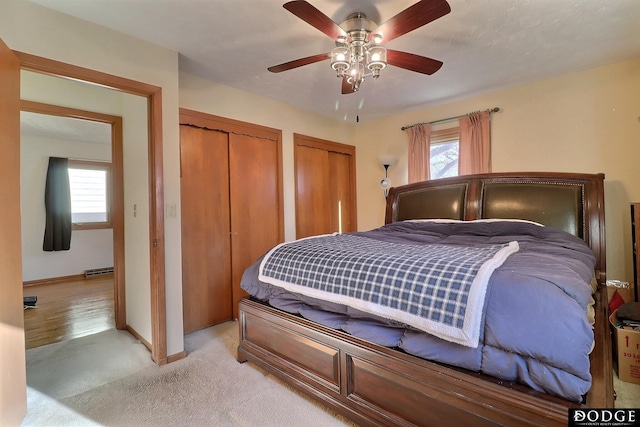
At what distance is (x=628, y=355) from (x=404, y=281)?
1823 millimetres

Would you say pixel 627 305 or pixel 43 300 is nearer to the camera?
pixel 627 305

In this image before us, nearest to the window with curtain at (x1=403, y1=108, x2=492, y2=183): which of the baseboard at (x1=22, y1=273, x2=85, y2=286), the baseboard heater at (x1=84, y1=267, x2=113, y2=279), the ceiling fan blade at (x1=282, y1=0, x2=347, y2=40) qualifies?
the ceiling fan blade at (x1=282, y1=0, x2=347, y2=40)

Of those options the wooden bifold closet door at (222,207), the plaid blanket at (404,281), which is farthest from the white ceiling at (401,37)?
the plaid blanket at (404,281)

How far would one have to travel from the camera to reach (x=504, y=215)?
295cm

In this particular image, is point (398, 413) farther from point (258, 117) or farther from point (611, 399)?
point (258, 117)

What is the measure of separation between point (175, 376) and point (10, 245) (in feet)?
4.20

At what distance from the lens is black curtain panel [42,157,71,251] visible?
15.8ft

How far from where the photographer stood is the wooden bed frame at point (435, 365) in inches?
42.1

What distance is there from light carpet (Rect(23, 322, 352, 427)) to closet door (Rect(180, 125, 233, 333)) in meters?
Answer: 0.50

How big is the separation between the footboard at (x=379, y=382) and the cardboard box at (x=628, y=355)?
153 cm

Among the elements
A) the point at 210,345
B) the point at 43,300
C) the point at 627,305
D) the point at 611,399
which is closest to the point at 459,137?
the point at 627,305

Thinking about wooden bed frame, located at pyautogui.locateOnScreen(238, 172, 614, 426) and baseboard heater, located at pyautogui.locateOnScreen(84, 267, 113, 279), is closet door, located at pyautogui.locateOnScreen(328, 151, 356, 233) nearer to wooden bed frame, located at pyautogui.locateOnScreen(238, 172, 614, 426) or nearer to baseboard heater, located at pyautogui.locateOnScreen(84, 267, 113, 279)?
wooden bed frame, located at pyautogui.locateOnScreen(238, 172, 614, 426)

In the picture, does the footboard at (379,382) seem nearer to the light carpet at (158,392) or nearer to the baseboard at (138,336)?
the light carpet at (158,392)

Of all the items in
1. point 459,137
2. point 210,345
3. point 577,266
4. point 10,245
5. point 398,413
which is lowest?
point 210,345
